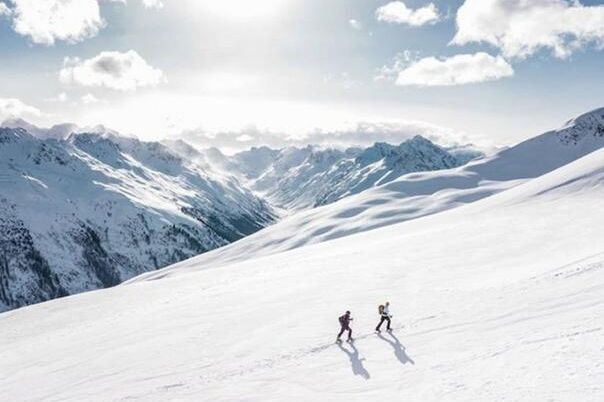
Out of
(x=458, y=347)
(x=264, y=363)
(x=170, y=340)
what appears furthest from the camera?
(x=170, y=340)

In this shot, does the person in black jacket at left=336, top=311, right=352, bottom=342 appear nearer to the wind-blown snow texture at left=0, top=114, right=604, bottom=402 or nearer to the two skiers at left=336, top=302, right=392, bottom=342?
the two skiers at left=336, top=302, right=392, bottom=342

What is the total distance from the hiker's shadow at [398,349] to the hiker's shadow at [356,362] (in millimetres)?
1503

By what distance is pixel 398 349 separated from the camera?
73.9 ft

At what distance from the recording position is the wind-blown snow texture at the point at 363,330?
1853cm

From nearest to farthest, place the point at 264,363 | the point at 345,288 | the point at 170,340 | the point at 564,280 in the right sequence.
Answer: the point at 264,363, the point at 564,280, the point at 170,340, the point at 345,288

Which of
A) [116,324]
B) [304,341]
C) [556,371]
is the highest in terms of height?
[116,324]

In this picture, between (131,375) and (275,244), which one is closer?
(131,375)

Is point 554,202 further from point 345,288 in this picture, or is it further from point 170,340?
point 170,340

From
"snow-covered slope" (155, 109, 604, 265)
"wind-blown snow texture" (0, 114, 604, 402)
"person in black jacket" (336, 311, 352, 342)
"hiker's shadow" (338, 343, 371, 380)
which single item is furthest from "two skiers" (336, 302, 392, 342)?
"snow-covered slope" (155, 109, 604, 265)

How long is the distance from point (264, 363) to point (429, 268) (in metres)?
18.1

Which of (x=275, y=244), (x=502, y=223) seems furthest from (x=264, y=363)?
(x=275, y=244)

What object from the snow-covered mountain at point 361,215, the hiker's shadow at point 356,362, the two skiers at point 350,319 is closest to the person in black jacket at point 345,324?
the two skiers at point 350,319

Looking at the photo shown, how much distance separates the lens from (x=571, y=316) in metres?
21.2

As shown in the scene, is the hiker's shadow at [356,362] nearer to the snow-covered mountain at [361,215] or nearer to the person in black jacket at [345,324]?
the person in black jacket at [345,324]
